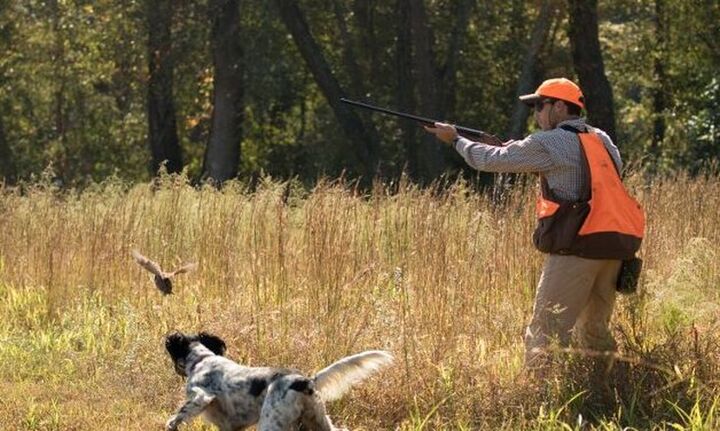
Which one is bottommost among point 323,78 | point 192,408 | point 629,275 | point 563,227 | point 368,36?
point 192,408

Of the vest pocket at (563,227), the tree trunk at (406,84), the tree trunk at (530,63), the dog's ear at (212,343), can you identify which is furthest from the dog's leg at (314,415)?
the tree trunk at (406,84)

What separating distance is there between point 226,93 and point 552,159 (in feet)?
66.3

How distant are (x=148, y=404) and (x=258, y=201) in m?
3.72

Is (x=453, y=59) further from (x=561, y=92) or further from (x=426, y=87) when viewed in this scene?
(x=561, y=92)

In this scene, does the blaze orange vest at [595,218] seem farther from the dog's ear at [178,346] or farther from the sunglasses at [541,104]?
the dog's ear at [178,346]

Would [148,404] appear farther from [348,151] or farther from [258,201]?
[348,151]

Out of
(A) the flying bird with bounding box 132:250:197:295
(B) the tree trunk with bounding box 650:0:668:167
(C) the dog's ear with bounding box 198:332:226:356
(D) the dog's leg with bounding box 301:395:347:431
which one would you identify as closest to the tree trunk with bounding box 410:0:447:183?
(B) the tree trunk with bounding box 650:0:668:167

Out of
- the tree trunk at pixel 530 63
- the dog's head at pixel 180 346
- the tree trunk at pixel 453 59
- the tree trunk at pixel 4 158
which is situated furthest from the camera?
the tree trunk at pixel 4 158

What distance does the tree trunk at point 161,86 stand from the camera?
84.7ft

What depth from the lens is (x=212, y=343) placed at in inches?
280

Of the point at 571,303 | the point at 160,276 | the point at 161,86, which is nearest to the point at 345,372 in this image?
the point at 571,303

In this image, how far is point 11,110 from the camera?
35.8m

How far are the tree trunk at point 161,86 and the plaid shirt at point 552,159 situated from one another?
1644 cm

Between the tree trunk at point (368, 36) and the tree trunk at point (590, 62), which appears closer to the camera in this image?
the tree trunk at point (590, 62)
